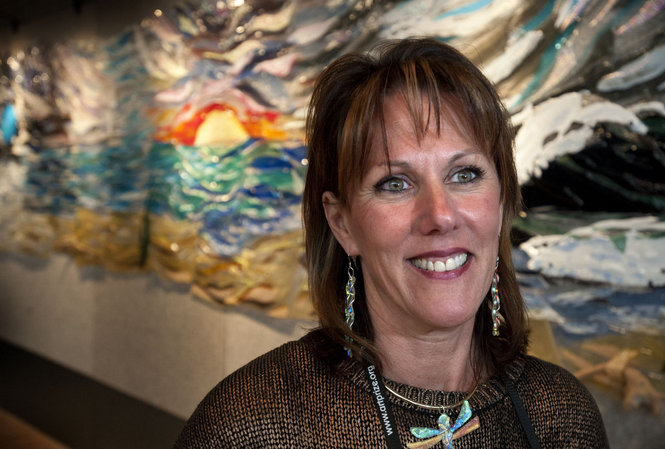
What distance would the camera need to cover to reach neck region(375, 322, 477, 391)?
4.13 ft

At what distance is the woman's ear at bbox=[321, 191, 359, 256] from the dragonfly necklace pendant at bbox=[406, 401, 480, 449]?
0.41 metres

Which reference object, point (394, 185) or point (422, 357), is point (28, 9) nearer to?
point (394, 185)

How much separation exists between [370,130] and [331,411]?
0.60 metres

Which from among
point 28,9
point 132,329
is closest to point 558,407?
point 132,329

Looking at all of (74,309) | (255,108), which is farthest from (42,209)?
(255,108)

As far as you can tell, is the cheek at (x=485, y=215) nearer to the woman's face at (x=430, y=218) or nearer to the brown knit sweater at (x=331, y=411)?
the woman's face at (x=430, y=218)

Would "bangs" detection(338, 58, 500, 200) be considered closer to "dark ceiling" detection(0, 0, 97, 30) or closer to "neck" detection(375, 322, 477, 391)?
"neck" detection(375, 322, 477, 391)

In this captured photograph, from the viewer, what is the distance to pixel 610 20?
1762mm

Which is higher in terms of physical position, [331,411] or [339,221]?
[339,221]

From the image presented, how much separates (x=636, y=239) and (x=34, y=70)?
4.38 metres

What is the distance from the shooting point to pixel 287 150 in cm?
273

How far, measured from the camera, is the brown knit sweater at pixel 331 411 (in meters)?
1.17

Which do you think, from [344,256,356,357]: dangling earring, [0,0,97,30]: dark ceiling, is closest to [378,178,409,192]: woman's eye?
[344,256,356,357]: dangling earring

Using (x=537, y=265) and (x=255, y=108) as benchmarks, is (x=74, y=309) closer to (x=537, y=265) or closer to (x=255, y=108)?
Answer: (x=255, y=108)
